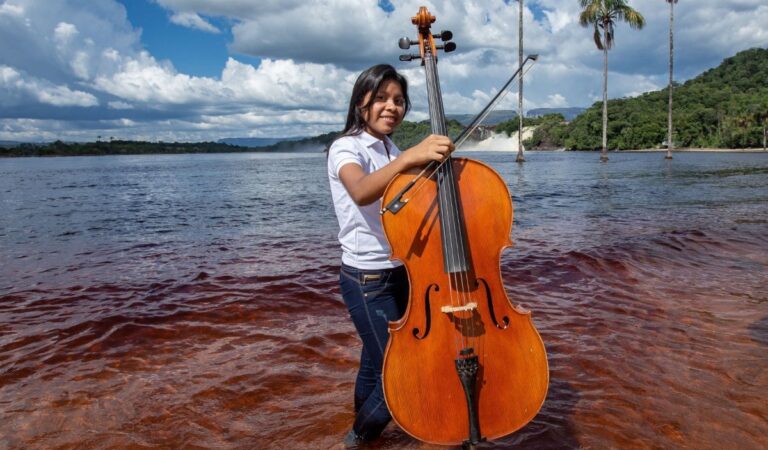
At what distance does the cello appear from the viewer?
2.10m

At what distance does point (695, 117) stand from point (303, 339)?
79.6 m

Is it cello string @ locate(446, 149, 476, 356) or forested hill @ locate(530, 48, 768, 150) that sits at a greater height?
forested hill @ locate(530, 48, 768, 150)

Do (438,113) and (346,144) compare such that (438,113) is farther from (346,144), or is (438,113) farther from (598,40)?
(598,40)

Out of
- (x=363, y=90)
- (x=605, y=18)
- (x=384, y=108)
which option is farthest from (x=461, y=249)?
(x=605, y=18)

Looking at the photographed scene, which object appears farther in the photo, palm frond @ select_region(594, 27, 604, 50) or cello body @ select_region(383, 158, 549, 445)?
palm frond @ select_region(594, 27, 604, 50)

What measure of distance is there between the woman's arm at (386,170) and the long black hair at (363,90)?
1.02 feet

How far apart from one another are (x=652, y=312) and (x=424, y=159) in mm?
4291

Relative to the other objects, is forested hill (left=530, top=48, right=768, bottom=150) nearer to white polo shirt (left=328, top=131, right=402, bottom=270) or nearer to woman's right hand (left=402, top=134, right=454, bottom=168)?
white polo shirt (left=328, top=131, right=402, bottom=270)

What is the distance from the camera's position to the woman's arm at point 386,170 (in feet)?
6.40

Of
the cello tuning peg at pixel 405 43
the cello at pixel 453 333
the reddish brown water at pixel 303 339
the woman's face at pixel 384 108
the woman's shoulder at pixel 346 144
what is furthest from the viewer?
the reddish brown water at pixel 303 339

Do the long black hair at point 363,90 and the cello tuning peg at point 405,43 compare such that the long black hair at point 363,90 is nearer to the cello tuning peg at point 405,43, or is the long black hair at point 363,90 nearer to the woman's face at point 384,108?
the woman's face at point 384,108

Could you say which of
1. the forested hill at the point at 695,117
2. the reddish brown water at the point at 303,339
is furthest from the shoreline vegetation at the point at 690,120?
the reddish brown water at the point at 303,339

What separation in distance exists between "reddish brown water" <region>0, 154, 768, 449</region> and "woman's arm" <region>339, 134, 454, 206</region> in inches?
68.5

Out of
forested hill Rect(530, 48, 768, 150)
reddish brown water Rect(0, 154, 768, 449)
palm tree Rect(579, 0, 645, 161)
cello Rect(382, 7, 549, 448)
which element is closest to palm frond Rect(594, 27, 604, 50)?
palm tree Rect(579, 0, 645, 161)
